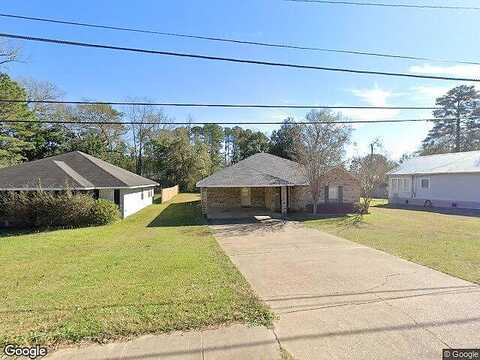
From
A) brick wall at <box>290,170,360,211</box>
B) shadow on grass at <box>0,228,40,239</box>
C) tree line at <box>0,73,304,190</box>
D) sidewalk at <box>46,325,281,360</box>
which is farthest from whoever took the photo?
tree line at <box>0,73,304,190</box>

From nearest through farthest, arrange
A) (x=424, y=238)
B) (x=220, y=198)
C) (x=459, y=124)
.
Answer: (x=424, y=238), (x=220, y=198), (x=459, y=124)

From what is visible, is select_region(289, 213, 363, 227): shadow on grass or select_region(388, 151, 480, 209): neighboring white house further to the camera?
select_region(388, 151, 480, 209): neighboring white house

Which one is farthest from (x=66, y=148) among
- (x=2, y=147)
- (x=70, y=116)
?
(x=2, y=147)

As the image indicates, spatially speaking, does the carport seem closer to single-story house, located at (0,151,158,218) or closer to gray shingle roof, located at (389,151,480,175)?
single-story house, located at (0,151,158,218)

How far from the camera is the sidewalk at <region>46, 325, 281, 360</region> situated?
3953mm

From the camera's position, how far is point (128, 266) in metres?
8.20

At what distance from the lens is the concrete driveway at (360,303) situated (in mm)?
4219

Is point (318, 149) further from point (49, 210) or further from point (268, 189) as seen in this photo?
point (49, 210)

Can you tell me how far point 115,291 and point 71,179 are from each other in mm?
13294

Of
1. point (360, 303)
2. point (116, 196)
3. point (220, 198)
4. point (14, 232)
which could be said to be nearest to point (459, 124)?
point (220, 198)

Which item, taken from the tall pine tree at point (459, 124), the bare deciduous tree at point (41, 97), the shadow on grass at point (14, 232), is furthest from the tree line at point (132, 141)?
the tall pine tree at point (459, 124)

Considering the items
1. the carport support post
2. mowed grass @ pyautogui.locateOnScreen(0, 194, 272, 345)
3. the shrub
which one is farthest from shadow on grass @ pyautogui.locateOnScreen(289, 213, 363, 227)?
the shrub

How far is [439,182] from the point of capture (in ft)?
83.5

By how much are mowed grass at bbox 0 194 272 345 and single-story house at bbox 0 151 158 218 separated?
233 inches
